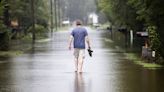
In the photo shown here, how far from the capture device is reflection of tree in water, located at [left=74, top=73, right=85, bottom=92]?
47.6ft

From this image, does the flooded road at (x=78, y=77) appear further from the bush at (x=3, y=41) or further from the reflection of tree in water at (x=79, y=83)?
the bush at (x=3, y=41)

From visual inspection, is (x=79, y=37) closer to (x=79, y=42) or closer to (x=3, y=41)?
(x=79, y=42)

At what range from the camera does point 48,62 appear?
79.0 ft

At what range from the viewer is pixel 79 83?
16.0m

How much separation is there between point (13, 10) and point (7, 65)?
31.2 meters

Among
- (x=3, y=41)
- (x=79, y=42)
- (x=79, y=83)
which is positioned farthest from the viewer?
(x=3, y=41)

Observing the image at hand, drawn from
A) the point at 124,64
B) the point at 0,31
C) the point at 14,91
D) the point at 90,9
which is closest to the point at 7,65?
the point at 124,64

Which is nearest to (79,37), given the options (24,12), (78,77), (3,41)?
(78,77)

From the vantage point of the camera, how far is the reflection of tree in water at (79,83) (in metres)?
14.5

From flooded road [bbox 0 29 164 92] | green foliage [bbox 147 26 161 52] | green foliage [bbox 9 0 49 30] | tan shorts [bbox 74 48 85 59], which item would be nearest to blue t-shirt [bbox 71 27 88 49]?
tan shorts [bbox 74 48 85 59]

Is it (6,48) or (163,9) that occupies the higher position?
(163,9)

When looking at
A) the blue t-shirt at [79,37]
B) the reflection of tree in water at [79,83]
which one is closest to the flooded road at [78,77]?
the reflection of tree in water at [79,83]

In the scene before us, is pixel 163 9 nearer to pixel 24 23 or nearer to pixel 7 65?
pixel 7 65

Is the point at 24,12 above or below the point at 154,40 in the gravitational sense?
above
